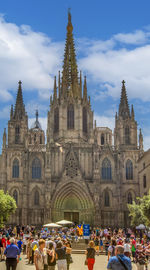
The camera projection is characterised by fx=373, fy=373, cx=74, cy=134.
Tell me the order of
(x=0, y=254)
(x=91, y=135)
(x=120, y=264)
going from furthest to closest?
(x=91, y=135)
(x=0, y=254)
(x=120, y=264)

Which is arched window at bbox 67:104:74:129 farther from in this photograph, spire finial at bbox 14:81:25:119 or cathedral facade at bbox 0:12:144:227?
spire finial at bbox 14:81:25:119

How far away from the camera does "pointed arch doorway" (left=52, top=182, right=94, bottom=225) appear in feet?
196

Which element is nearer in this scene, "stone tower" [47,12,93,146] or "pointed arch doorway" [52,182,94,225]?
"pointed arch doorway" [52,182,94,225]

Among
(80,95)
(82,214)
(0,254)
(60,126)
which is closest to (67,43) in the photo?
(80,95)

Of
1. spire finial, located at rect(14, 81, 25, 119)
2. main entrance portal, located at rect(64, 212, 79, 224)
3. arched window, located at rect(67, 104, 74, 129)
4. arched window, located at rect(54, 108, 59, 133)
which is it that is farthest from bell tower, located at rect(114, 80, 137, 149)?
spire finial, located at rect(14, 81, 25, 119)

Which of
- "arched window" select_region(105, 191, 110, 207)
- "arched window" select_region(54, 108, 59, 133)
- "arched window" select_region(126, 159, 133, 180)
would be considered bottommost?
"arched window" select_region(105, 191, 110, 207)

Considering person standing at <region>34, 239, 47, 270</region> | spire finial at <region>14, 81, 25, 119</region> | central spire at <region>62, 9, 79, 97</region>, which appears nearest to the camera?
person standing at <region>34, 239, 47, 270</region>

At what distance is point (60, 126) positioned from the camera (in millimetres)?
65312

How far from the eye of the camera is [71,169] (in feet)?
201

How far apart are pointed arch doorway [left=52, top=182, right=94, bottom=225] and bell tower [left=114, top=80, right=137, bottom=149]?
417 inches

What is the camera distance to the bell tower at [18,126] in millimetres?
63875

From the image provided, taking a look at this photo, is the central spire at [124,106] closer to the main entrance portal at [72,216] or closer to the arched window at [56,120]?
the arched window at [56,120]

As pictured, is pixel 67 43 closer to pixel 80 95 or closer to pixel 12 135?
pixel 80 95

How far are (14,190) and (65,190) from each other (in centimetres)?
835
